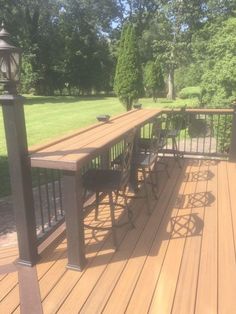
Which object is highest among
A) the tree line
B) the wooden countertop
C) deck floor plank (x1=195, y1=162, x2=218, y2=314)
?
the tree line

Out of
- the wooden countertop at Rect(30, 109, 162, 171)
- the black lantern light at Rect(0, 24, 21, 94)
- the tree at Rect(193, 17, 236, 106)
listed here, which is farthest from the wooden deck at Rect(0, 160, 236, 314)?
the tree at Rect(193, 17, 236, 106)

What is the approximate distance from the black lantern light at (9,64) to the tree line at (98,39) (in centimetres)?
1222

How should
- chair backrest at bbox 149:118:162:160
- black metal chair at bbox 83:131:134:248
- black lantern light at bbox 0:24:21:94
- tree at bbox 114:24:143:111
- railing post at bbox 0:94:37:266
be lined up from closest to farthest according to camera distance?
black lantern light at bbox 0:24:21:94, railing post at bbox 0:94:37:266, black metal chair at bbox 83:131:134:248, chair backrest at bbox 149:118:162:160, tree at bbox 114:24:143:111

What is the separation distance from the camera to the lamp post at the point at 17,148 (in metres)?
2.05

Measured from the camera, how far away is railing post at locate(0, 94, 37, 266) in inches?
82.8

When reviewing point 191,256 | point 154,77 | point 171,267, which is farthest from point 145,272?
point 154,77

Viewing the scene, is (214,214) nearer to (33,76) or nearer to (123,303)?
(123,303)

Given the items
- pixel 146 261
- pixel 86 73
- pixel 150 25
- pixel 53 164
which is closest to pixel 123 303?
pixel 146 261

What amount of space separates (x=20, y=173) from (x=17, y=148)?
18 centimetres

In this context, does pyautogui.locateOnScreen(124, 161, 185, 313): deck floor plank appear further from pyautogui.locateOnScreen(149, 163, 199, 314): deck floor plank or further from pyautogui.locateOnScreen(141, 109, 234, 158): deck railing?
pyautogui.locateOnScreen(141, 109, 234, 158): deck railing

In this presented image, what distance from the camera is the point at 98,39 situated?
2628 centimetres

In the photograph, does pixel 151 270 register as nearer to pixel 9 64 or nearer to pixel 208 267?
pixel 208 267

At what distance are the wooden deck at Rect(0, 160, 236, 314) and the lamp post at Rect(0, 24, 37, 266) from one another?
239 millimetres

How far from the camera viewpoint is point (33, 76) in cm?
2184
